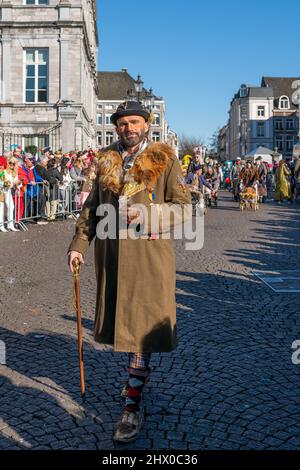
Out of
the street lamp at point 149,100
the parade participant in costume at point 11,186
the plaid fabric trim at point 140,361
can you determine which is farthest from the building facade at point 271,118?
the plaid fabric trim at point 140,361

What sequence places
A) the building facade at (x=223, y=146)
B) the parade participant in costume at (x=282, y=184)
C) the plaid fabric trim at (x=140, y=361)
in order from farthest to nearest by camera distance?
the building facade at (x=223, y=146), the parade participant in costume at (x=282, y=184), the plaid fabric trim at (x=140, y=361)

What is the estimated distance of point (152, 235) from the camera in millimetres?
3465

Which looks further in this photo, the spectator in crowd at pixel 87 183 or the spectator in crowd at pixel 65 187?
the spectator in crowd at pixel 65 187

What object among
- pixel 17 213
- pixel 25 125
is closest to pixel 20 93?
pixel 25 125

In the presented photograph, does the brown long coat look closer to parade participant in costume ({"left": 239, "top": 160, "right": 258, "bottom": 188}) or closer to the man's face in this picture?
the man's face

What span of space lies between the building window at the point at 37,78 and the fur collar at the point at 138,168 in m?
28.8

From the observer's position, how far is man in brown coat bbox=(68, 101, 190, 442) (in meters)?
3.48

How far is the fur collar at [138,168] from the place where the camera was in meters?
3.48

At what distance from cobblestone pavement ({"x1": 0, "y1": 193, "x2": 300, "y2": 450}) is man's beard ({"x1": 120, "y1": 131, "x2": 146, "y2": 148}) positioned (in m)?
1.80

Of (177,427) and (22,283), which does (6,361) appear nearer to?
(177,427)

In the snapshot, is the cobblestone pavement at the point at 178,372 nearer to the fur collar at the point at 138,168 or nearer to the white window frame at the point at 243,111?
the fur collar at the point at 138,168

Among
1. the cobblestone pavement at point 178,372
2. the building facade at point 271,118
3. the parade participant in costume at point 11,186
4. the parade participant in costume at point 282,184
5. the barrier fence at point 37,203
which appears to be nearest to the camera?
the cobblestone pavement at point 178,372

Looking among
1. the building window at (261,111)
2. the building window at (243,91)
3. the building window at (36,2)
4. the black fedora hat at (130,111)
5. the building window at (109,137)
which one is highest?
the building window at (243,91)
